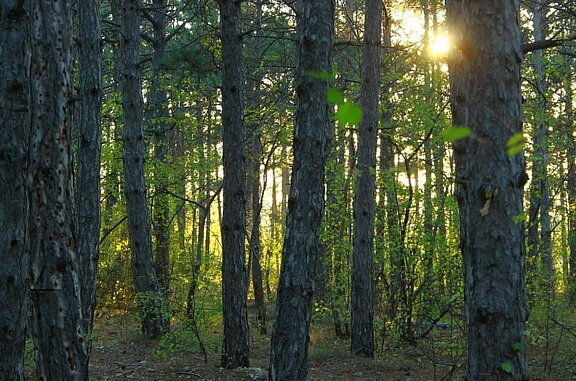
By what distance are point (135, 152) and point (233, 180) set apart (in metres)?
4.17

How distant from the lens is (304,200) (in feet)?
20.5

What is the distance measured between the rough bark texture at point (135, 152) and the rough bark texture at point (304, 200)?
257 inches

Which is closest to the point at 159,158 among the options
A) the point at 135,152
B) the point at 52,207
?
the point at 135,152

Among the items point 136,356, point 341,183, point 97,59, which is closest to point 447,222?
point 341,183

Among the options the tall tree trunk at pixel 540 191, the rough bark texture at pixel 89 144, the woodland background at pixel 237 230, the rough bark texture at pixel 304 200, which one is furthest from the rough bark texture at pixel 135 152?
the tall tree trunk at pixel 540 191

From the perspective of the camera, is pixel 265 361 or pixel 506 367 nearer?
pixel 506 367

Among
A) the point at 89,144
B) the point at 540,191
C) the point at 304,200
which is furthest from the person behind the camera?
the point at 540,191

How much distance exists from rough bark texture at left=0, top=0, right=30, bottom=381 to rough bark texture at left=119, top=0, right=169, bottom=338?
693 cm

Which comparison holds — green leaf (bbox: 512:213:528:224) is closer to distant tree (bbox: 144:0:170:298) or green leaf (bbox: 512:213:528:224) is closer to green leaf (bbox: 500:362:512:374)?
green leaf (bbox: 500:362:512:374)

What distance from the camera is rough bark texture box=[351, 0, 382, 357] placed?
36.4ft

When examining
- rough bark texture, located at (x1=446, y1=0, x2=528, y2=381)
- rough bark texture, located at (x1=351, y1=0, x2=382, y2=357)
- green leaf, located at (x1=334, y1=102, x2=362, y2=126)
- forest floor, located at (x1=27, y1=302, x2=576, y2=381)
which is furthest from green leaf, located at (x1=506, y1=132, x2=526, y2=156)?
rough bark texture, located at (x1=351, y1=0, x2=382, y2=357)

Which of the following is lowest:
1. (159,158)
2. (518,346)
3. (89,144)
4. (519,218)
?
(518,346)

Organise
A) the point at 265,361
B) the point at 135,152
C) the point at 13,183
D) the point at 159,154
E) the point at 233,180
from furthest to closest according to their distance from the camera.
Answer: the point at 159,154
the point at 135,152
the point at 265,361
the point at 233,180
the point at 13,183

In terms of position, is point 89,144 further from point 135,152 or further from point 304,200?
point 304,200
